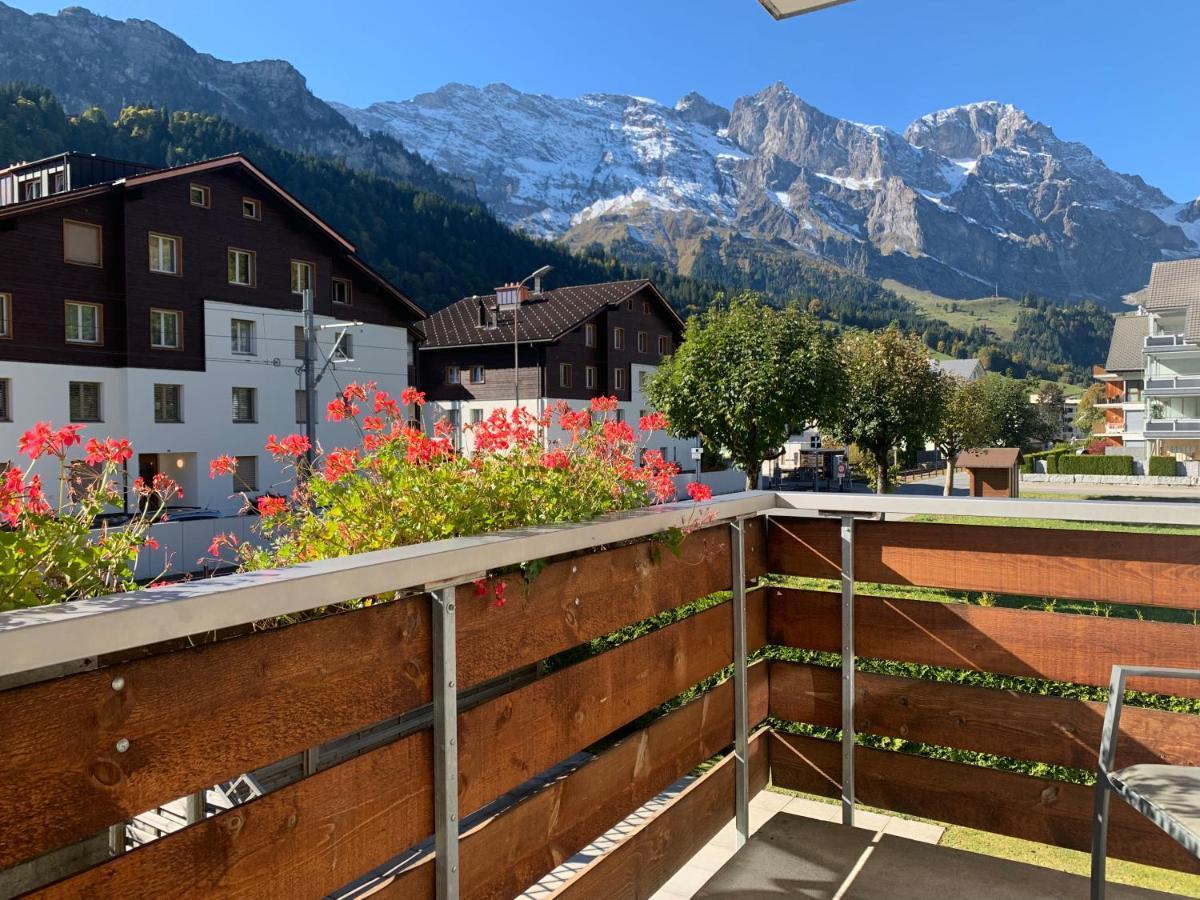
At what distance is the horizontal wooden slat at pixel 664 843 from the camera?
196cm

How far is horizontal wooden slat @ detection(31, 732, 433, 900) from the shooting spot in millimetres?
1059

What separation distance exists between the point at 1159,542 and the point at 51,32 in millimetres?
149061

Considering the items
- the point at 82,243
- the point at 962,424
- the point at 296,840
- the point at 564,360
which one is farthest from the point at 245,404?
the point at 962,424

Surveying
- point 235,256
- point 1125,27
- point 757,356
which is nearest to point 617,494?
point 757,356

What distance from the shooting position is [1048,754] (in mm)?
2480

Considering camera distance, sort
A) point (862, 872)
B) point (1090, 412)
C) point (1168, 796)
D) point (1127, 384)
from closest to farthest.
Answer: point (1168, 796) < point (862, 872) < point (1127, 384) < point (1090, 412)

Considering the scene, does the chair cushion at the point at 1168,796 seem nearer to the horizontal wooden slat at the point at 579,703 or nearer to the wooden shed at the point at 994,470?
the horizontal wooden slat at the point at 579,703

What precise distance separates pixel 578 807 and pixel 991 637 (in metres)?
1.39

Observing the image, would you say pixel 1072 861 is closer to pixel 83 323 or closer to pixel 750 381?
pixel 750 381

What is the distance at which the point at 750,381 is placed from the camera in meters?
Answer: 25.6

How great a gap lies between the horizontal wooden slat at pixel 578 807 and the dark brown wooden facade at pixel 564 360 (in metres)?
31.1

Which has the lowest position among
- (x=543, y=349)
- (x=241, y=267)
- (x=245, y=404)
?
(x=245, y=404)

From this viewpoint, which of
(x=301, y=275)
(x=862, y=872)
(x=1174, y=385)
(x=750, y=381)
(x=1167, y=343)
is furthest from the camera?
(x=1167, y=343)

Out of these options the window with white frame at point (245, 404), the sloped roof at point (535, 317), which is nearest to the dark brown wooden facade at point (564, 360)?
the sloped roof at point (535, 317)
